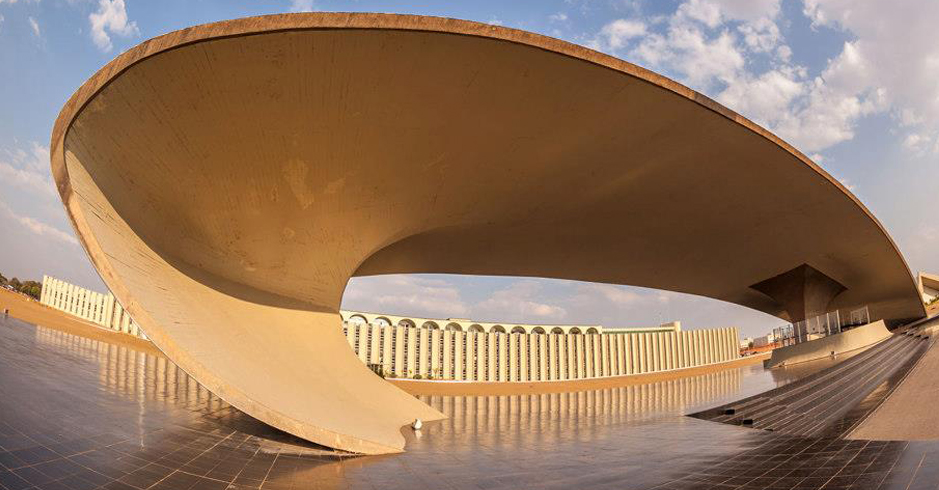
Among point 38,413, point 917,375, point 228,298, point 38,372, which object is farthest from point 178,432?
point 917,375

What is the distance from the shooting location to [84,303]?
31750 mm

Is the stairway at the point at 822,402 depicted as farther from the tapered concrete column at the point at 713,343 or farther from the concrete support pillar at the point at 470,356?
the tapered concrete column at the point at 713,343

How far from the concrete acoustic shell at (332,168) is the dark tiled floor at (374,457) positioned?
701 mm

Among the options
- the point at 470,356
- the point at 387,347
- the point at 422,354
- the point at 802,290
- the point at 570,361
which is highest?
the point at 802,290

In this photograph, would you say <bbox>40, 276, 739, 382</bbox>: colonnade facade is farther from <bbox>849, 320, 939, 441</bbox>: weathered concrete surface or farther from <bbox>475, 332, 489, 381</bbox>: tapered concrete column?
<bbox>849, 320, 939, 441</bbox>: weathered concrete surface

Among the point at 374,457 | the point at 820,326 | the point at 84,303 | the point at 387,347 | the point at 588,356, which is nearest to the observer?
the point at 374,457

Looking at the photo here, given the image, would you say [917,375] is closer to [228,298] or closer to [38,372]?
[228,298]

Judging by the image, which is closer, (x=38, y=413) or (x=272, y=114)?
(x=38, y=413)

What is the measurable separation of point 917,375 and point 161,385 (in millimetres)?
13547

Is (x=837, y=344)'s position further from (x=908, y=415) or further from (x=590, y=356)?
(x=590, y=356)

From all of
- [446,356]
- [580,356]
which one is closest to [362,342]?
[446,356]

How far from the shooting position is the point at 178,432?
5527 mm

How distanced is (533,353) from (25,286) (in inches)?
1904

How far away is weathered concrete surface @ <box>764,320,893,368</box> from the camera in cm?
1636
